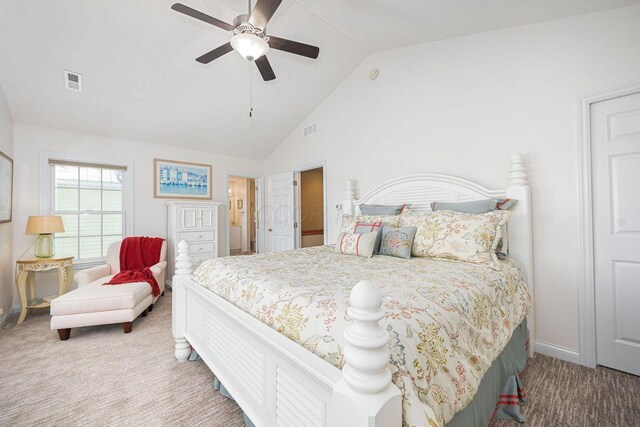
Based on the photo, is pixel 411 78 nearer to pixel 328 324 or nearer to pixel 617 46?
pixel 617 46

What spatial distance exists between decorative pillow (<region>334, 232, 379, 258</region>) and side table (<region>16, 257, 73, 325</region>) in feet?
10.2

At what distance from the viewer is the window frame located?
3457 millimetres

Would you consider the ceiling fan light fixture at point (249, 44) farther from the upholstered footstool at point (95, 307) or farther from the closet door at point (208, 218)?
the closet door at point (208, 218)

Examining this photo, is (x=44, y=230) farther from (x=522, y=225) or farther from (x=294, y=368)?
(x=522, y=225)

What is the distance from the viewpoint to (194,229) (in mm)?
4238

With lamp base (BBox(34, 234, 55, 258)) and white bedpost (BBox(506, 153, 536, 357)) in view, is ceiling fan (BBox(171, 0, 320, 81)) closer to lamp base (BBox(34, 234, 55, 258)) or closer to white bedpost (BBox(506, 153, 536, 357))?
white bedpost (BBox(506, 153, 536, 357))

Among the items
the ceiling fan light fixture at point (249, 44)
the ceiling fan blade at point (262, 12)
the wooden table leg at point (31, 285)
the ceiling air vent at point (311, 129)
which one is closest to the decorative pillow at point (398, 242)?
the ceiling fan light fixture at point (249, 44)

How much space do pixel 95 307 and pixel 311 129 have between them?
11.5ft

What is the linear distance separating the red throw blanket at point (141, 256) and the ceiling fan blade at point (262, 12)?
2.86 m

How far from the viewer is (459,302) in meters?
1.26

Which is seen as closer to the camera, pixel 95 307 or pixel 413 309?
pixel 413 309

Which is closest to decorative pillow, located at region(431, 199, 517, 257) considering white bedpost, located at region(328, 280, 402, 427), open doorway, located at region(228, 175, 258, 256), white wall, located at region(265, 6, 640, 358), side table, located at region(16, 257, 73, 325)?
white wall, located at region(265, 6, 640, 358)

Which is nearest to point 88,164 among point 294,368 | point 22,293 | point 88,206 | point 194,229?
point 88,206

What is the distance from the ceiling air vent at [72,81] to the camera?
2.88 metres
